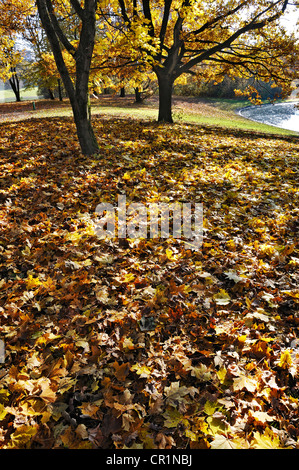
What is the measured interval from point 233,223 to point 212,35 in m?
10.6

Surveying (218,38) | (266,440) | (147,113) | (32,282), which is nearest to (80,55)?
(32,282)

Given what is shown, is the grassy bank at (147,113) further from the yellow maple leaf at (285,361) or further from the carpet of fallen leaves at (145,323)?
the yellow maple leaf at (285,361)

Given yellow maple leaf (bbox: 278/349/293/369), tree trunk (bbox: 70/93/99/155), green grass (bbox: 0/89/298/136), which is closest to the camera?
yellow maple leaf (bbox: 278/349/293/369)

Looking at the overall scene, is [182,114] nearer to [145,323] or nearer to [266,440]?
[145,323]

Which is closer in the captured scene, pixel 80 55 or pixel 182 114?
pixel 80 55

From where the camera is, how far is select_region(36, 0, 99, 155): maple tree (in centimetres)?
535

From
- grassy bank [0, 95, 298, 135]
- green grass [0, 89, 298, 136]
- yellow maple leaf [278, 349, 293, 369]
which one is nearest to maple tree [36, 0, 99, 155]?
yellow maple leaf [278, 349, 293, 369]

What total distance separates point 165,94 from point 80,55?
6.32m

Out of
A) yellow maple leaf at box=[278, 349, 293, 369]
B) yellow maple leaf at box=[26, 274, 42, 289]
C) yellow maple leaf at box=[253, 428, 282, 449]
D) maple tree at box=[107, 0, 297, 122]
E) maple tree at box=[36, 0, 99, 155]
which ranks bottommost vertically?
yellow maple leaf at box=[253, 428, 282, 449]

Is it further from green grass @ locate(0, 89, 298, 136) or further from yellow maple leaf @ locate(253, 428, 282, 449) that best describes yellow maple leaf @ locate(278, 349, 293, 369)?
green grass @ locate(0, 89, 298, 136)

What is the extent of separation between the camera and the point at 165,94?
11.1m

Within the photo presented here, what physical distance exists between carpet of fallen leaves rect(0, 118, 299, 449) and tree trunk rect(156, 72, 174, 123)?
7864mm

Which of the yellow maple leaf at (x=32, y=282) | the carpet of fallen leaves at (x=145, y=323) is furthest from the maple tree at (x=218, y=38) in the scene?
the yellow maple leaf at (x=32, y=282)

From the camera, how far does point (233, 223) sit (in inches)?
164
